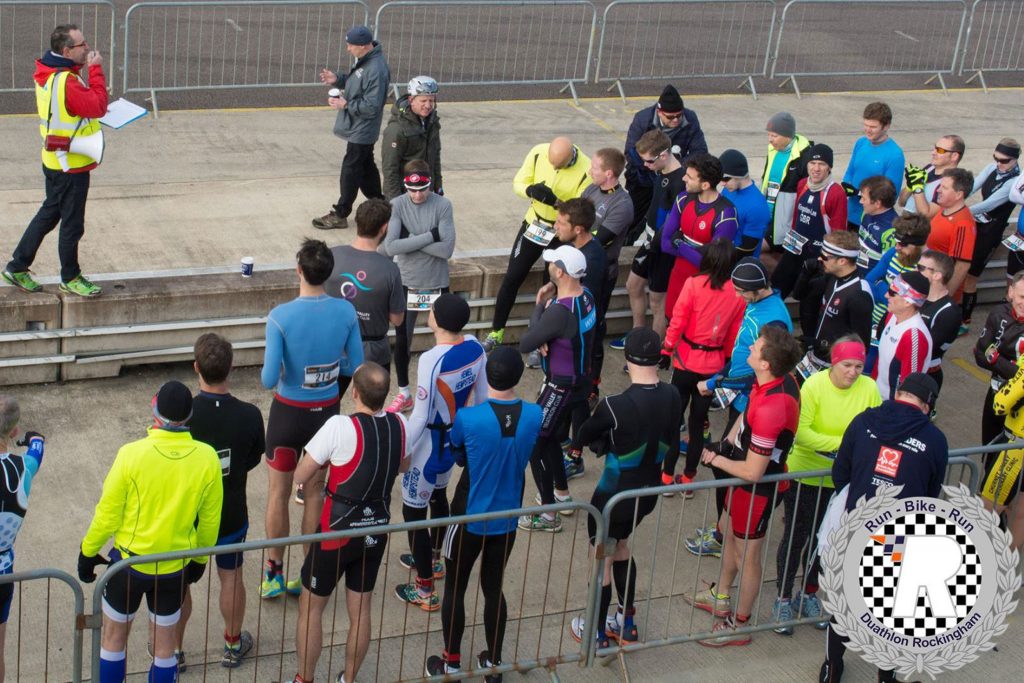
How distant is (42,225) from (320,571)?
399 cm

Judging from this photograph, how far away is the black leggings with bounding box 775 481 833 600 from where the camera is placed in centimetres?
701

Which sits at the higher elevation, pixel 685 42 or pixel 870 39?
pixel 870 39

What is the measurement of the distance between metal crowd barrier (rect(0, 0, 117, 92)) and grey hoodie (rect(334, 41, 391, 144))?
449 cm

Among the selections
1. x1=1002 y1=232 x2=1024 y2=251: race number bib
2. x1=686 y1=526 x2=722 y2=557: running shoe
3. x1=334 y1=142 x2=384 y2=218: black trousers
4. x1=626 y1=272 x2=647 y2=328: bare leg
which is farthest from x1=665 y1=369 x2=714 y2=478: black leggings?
x1=1002 y1=232 x2=1024 y2=251: race number bib

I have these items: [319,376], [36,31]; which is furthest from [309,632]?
[36,31]

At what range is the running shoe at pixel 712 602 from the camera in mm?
7156

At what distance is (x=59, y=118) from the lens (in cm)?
844

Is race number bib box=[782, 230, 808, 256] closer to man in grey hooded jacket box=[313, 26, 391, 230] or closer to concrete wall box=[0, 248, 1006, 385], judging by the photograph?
man in grey hooded jacket box=[313, 26, 391, 230]

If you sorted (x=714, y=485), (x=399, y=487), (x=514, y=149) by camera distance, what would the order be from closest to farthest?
(x=714, y=485)
(x=399, y=487)
(x=514, y=149)

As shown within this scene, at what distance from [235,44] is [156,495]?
11453mm

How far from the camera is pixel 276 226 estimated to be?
10.9m

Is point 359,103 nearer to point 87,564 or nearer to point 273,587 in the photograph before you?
point 273,587

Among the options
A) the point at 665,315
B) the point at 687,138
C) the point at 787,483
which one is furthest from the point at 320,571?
the point at 687,138

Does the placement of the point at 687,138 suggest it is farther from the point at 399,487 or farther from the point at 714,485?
the point at 714,485
